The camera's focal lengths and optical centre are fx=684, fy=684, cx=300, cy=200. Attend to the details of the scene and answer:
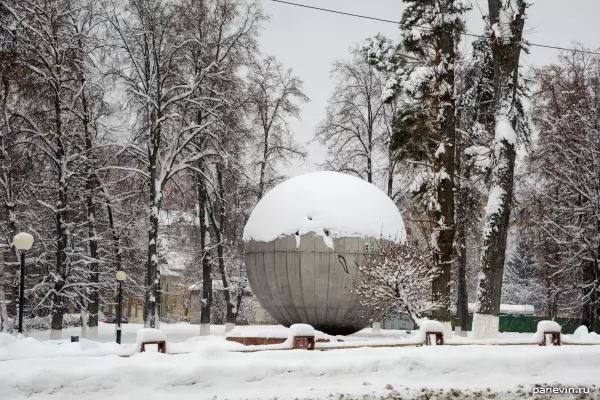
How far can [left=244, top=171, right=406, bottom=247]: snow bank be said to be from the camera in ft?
62.4

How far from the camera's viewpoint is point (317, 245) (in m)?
18.7

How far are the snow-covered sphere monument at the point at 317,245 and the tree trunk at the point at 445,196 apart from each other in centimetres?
131

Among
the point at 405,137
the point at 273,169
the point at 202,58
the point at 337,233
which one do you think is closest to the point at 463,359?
the point at 337,233

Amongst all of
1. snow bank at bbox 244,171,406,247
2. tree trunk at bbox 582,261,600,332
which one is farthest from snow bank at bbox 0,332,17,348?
tree trunk at bbox 582,261,600,332

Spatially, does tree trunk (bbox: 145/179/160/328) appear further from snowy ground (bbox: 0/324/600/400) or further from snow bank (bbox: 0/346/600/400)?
snow bank (bbox: 0/346/600/400)

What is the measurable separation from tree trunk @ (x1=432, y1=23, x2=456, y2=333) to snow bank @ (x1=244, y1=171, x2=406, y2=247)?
1.30 meters

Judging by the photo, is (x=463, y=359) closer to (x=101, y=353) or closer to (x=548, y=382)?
(x=548, y=382)

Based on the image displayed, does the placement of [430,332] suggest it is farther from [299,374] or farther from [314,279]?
[314,279]

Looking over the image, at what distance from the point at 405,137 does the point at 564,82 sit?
10.6 metres

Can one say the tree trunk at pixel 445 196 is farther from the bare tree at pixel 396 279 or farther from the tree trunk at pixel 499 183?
the tree trunk at pixel 499 183

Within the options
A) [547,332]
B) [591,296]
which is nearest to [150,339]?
[547,332]

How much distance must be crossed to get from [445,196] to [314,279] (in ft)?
16.8

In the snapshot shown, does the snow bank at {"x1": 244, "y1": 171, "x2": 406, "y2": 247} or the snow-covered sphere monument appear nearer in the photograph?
the snow-covered sphere monument

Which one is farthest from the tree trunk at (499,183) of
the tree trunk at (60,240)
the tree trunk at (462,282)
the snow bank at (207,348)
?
the tree trunk at (60,240)
